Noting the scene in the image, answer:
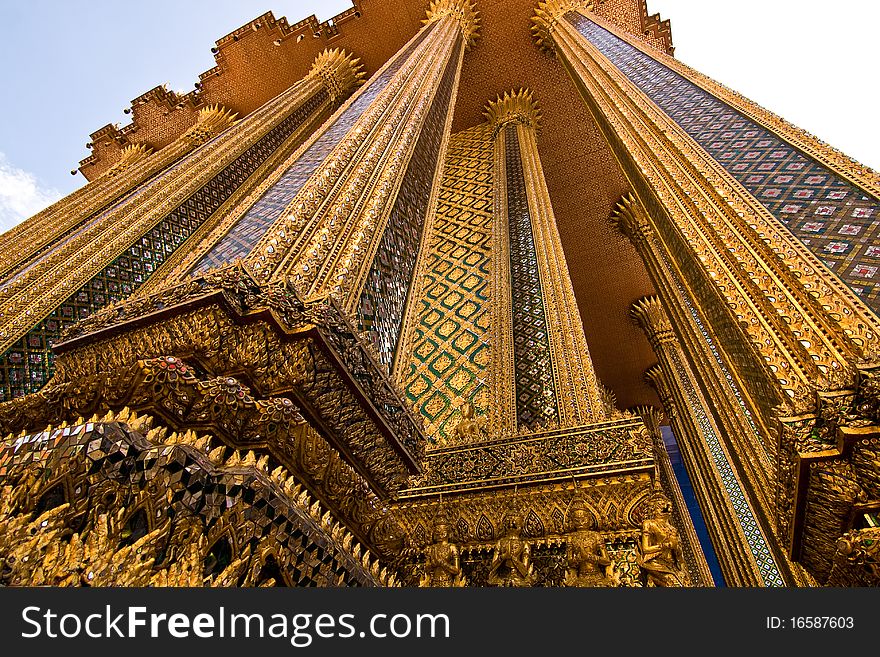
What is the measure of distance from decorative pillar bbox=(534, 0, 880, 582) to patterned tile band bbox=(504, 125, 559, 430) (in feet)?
3.14

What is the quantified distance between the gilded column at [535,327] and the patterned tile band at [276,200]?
1.63 meters

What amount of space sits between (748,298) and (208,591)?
220cm

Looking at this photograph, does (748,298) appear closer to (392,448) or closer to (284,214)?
(392,448)

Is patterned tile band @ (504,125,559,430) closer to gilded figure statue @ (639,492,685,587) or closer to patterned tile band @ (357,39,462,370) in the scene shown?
gilded figure statue @ (639,492,685,587)

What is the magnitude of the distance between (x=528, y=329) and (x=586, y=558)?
1.98 m

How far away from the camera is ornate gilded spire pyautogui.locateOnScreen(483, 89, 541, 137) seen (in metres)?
8.12

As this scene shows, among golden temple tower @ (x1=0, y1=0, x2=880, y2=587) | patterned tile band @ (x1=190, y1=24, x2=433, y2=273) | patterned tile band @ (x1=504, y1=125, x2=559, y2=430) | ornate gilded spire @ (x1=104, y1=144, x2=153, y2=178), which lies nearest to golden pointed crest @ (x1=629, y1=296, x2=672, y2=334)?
golden temple tower @ (x1=0, y1=0, x2=880, y2=587)

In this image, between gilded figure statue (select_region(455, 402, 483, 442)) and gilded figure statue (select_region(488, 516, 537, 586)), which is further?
gilded figure statue (select_region(455, 402, 483, 442))

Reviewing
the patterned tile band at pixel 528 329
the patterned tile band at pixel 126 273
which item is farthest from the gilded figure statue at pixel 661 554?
the patterned tile band at pixel 126 273

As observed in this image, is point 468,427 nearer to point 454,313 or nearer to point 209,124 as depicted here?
point 454,313

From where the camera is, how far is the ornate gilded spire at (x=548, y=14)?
25.5ft

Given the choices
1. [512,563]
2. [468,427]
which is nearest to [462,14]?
[468,427]

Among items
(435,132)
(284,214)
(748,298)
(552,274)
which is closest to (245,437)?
(284,214)

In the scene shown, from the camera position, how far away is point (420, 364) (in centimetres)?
385
